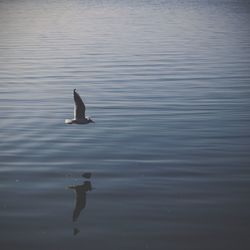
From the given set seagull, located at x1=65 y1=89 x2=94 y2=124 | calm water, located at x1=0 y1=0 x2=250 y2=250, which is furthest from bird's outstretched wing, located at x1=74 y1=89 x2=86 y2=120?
calm water, located at x1=0 y1=0 x2=250 y2=250

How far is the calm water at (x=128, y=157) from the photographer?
1343cm

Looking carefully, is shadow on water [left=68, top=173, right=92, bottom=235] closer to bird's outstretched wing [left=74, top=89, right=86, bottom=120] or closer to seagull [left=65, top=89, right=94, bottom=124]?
bird's outstretched wing [left=74, top=89, right=86, bottom=120]

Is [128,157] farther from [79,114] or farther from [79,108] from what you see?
[79,114]

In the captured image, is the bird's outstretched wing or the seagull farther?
the seagull

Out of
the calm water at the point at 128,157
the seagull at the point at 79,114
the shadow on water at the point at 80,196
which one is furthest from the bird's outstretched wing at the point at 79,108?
the shadow on water at the point at 80,196

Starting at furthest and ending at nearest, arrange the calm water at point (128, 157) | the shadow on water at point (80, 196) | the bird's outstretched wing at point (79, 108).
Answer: the bird's outstretched wing at point (79, 108) < the shadow on water at point (80, 196) < the calm water at point (128, 157)

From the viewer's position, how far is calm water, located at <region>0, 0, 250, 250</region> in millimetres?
13430

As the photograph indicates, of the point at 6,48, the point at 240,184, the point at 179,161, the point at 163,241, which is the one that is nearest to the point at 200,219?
the point at 163,241

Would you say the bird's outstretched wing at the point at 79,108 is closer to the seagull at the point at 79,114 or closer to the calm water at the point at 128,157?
the seagull at the point at 79,114

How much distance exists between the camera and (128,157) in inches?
744

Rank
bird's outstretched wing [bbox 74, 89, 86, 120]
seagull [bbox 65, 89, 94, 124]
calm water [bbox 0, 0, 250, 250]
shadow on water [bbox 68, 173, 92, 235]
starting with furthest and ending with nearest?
seagull [bbox 65, 89, 94, 124], bird's outstretched wing [bbox 74, 89, 86, 120], shadow on water [bbox 68, 173, 92, 235], calm water [bbox 0, 0, 250, 250]

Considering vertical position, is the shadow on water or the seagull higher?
the seagull

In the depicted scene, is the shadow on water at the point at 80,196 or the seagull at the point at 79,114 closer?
the shadow on water at the point at 80,196

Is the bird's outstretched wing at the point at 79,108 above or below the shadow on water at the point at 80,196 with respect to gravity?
above
